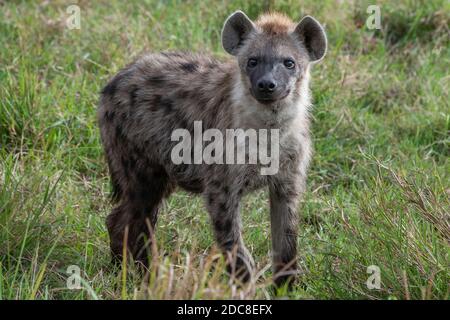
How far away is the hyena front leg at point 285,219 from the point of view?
4359 mm

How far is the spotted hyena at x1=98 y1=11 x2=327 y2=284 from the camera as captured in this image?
4.28 meters

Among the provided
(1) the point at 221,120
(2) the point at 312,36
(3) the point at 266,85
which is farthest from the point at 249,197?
(3) the point at 266,85

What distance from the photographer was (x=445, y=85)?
619 cm

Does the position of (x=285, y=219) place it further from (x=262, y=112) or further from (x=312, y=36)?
(x=312, y=36)

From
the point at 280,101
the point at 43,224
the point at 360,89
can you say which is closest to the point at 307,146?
the point at 280,101

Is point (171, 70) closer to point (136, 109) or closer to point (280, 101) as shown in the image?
point (136, 109)

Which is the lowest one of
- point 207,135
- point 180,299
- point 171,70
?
point 180,299

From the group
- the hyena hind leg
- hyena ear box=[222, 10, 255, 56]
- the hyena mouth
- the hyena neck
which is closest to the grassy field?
the hyena hind leg

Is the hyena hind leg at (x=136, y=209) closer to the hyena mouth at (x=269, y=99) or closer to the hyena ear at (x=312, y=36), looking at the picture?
the hyena mouth at (x=269, y=99)

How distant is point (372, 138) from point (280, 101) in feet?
5.22

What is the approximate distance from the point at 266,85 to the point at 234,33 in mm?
556

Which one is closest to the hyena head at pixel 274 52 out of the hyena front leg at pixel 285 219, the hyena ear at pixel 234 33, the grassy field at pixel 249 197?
the hyena ear at pixel 234 33

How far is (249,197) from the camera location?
5270 millimetres

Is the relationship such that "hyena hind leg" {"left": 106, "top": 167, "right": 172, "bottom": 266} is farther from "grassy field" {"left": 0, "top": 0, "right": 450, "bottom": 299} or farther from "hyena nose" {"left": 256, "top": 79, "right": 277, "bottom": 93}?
"hyena nose" {"left": 256, "top": 79, "right": 277, "bottom": 93}
